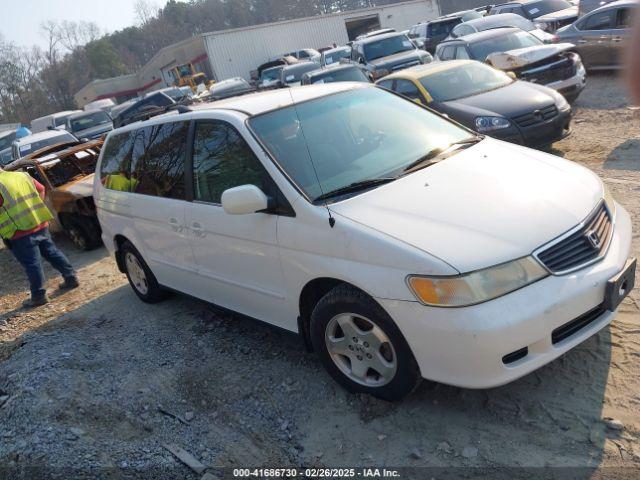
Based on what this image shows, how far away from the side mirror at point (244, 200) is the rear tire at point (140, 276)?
7.90 feet

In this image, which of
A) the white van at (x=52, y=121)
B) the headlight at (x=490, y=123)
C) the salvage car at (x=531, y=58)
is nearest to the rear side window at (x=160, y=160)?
the headlight at (x=490, y=123)

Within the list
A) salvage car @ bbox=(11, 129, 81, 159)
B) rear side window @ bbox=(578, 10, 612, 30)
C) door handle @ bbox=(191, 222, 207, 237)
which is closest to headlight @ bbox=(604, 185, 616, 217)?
door handle @ bbox=(191, 222, 207, 237)

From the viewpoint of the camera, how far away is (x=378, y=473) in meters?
2.97

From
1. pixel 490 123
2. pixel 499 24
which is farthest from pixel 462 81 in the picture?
pixel 499 24

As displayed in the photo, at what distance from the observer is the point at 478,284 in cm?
283

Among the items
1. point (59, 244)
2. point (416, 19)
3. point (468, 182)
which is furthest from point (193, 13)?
point (468, 182)

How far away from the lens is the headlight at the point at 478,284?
111 inches

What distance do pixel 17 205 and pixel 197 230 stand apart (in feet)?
11.5

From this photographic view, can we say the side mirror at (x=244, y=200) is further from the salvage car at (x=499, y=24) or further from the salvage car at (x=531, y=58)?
the salvage car at (x=499, y=24)

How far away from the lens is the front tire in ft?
10.3

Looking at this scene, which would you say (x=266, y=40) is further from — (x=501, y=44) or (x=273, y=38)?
(x=501, y=44)

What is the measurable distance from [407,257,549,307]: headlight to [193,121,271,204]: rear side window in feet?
4.38

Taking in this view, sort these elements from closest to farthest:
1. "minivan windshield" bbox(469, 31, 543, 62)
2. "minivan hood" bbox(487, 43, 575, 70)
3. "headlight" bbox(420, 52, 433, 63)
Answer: "minivan hood" bbox(487, 43, 575, 70), "minivan windshield" bbox(469, 31, 543, 62), "headlight" bbox(420, 52, 433, 63)

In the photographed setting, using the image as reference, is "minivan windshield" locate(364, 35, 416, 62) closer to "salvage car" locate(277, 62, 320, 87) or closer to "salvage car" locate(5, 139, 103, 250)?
"salvage car" locate(277, 62, 320, 87)
